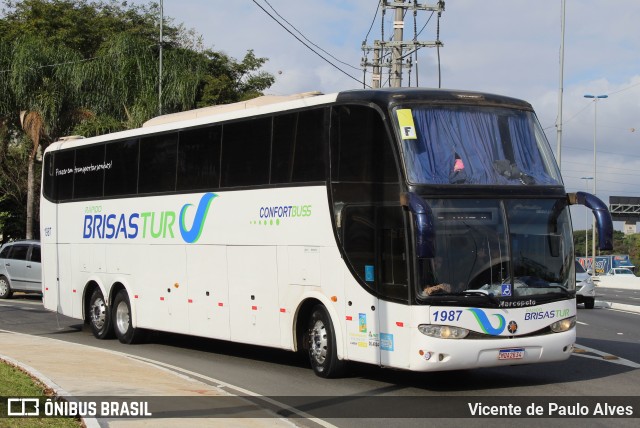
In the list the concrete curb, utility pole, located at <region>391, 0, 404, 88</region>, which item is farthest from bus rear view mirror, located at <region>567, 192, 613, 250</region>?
utility pole, located at <region>391, 0, 404, 88</region>

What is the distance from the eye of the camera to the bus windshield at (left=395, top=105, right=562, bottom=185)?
40.5 feet

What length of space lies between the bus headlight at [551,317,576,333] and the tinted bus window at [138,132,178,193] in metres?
7.67

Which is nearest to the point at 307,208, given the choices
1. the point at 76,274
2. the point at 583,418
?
the point at 583,418

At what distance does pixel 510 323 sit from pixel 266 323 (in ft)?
14.3

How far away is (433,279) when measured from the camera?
11.9 meters

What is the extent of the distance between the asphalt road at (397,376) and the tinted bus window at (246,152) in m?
3.05

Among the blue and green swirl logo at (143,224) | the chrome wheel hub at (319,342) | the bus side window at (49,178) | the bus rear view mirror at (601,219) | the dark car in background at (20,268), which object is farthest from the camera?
the dark car in background at (20,268)

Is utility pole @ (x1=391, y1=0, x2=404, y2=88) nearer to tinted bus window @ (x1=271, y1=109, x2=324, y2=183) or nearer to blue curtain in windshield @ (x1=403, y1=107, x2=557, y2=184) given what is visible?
tinted bus window @ (x1=271, y1=109, x2=324, y2=183)

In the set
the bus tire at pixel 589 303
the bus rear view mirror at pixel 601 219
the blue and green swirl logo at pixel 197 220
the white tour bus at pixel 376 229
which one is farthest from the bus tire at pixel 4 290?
the bus rear view mirror at pixel 601 219

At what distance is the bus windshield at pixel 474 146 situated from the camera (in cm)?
1236

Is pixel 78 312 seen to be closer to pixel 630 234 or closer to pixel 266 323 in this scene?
pixel 266 323

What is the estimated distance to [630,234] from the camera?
16950 cm

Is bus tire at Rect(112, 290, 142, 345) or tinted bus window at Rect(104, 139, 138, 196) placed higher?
tinted bus window at Rect(104, 139, 138, 196)

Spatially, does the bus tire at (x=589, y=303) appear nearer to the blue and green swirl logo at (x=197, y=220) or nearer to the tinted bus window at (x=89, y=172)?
the tinted bus window at (x=89, y=172)
